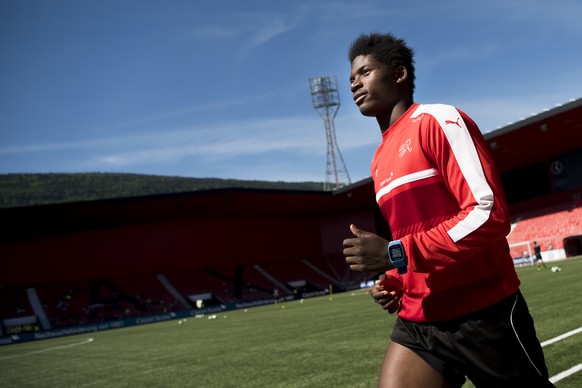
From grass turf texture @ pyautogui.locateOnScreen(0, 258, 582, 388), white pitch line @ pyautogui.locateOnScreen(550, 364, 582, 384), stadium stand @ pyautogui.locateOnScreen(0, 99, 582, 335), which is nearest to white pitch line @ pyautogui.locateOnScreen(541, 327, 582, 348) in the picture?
grass turf texture @ pyautogui.locateOnScreen(0, 258, 582, 388)

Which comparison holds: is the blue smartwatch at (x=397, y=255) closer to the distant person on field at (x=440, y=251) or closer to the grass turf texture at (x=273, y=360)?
the distant person on field at (x=440, y=251)

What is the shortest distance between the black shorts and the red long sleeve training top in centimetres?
5

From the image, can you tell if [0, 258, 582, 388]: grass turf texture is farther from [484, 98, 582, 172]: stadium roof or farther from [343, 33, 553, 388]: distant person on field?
[484, 98, 582, 172]: stadium roof

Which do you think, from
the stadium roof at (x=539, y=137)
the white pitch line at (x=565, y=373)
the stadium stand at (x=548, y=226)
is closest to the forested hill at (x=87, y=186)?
the stadium stand at (x=548, y=226)

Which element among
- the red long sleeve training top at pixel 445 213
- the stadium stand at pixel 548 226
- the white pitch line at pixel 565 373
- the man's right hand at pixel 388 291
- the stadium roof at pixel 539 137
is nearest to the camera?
the red long sleeve training top at pixel 445 213

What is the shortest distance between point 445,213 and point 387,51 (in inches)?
31.5

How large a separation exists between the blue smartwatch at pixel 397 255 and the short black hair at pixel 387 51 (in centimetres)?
86

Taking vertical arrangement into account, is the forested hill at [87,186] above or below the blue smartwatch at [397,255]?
above

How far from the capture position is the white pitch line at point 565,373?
4.47 metres

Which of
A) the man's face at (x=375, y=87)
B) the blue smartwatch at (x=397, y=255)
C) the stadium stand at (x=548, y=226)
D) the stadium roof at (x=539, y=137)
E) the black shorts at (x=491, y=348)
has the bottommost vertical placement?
the stadium stand at (x=548, y=226)

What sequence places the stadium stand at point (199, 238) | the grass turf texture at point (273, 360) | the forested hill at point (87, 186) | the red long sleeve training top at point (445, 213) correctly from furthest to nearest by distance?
the forested hill at point (87, 186) < the stadium stand at point (199, 238) < the grass turf texture at point (273, 360) < the red long sleeve training top at point (445, 213)

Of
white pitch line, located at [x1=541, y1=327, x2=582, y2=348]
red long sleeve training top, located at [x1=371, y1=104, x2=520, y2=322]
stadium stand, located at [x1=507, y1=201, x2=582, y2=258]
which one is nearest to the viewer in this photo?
red long sleeve training top, located at [x1=371, y1=104, x2=520, y2=322]

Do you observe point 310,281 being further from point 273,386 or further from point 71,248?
point 273,386

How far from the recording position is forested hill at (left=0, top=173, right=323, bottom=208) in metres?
115
